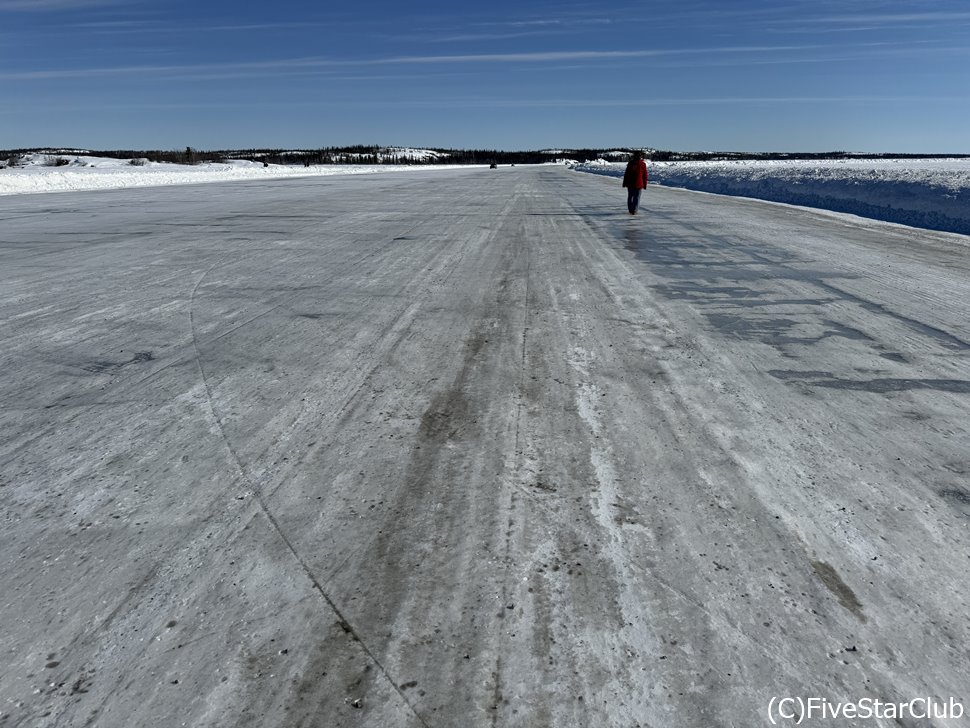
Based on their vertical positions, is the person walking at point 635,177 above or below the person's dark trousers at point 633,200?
above

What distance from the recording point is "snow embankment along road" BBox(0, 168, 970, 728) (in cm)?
189

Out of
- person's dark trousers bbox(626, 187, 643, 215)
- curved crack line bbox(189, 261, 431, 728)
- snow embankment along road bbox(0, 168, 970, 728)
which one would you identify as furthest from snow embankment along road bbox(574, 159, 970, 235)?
curved crack line bbox(189, 261, 431, 728)

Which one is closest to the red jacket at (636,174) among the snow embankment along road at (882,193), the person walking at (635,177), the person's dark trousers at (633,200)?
the person walking at (635,177)


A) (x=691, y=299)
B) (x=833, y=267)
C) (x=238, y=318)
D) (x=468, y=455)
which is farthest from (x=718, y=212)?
(x=468, y=455)

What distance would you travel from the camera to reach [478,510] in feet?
8.95

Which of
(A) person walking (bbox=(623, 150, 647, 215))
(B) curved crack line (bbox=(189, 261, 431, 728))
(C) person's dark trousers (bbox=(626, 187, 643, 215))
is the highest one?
(A) person walking (bbox=(623, 150, 647, 215))

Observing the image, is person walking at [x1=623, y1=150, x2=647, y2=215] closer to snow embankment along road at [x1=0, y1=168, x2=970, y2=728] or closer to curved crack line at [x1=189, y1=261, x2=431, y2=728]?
snow embankment along road at [x1=0, y1=168, x2=970, y2=728]

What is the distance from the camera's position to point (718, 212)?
55.9 feet

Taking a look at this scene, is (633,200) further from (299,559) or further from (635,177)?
(299,559)

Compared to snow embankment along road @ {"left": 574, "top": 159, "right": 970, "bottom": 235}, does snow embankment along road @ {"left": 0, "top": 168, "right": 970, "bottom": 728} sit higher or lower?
lower

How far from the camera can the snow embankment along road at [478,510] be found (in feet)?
6.19

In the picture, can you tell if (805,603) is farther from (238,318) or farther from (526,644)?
(238,318)

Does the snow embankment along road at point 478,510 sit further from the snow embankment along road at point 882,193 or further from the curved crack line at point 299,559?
the snow embankment along road at point 882,193

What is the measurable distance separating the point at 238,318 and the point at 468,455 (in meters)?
3.50
